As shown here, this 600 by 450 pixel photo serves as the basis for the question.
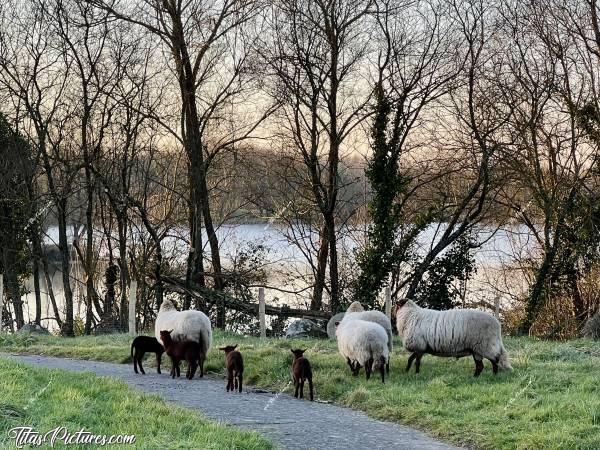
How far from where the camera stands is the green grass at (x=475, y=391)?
10.5m

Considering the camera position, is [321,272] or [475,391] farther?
[321,272]

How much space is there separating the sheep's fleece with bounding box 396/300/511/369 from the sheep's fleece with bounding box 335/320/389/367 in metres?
0.90

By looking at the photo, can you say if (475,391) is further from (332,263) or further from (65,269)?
(65,269)

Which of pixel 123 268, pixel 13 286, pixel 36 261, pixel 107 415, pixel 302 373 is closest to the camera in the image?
pixel 107 415

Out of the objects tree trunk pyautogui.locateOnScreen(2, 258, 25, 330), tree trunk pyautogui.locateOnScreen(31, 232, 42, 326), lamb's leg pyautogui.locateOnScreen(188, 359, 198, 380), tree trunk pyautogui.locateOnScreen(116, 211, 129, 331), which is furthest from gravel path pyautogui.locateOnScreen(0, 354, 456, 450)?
tree trunk pyautogui.locateOnScreen(31, 232, 42, 326)

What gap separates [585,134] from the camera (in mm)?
28766

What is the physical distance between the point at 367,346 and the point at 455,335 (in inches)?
59.1

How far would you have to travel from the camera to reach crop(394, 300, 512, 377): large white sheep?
14.5 meters

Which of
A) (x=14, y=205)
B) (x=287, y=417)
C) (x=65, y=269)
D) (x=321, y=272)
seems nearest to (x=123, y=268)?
(x=65, y=269)

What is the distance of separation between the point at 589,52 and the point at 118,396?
21.4 meters

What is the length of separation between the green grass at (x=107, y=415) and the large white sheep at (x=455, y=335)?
15.8ft

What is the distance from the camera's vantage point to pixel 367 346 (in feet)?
47.3

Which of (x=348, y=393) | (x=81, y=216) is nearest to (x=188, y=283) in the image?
(x=81, y=216)

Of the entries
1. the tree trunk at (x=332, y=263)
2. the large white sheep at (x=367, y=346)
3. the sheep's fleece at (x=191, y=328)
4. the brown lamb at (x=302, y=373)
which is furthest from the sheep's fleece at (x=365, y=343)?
the tree trunk at (x=332, y=263)
